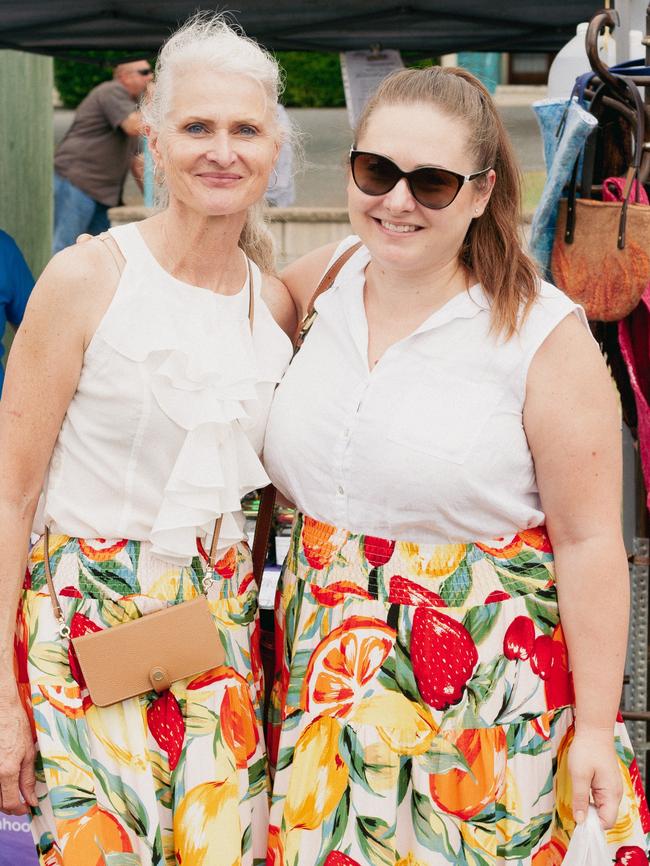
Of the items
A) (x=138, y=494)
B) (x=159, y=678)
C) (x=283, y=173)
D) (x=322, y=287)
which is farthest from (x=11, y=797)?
(x=283, y=173)

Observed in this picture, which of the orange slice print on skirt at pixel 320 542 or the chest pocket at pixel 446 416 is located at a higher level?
the chest pocket at pixel 446 416

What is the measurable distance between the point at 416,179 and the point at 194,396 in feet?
1.70

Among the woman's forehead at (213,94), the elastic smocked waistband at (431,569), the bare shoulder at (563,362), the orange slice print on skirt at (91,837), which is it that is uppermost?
the woman's forehead at (213,94)

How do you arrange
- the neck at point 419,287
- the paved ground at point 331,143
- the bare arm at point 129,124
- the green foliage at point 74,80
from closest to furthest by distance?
the neck at point 419,287 → the bare arm at point 129,124 → the paved ground at point 331,143 → the green foliage at point 74,80

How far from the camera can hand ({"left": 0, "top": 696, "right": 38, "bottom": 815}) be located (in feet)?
6.00

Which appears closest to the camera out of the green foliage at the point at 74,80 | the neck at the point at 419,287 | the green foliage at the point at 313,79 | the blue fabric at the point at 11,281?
the neck at the point at 419,287

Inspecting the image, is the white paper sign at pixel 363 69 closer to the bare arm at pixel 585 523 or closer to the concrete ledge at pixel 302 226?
the concrete ledge at pixel 302 226

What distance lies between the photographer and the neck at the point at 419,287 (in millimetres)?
1886

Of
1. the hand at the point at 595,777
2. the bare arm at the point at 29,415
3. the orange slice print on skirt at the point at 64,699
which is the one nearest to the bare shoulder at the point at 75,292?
the bare arm at the point at 29,415

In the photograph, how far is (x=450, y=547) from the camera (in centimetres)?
184

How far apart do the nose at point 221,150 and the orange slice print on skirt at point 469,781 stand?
1.03m

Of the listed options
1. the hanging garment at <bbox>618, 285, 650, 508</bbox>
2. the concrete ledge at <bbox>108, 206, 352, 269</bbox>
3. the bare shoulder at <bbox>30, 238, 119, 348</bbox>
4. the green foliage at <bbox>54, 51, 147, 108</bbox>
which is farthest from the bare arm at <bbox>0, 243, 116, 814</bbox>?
the green foliage at <bbox>54, 51, 147, 108</bbox>

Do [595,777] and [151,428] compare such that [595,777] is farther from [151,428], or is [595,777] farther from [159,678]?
[151,428]

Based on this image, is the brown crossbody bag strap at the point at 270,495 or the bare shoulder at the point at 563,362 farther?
the brown crossbody bag strap at the point at 270,495
